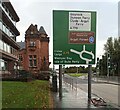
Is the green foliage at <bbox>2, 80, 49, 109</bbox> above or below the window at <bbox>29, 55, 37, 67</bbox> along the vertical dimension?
below

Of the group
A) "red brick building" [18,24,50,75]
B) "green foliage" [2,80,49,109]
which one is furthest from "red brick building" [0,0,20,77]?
"green foliage" [2,80,49,109]

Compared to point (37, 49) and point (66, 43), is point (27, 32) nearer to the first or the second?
point (37, 49)

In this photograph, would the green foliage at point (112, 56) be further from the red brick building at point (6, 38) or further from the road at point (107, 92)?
the road at point (107, 92)

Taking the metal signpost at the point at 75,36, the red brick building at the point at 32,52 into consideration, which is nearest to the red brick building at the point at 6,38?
the red brick building at the point at 32,52

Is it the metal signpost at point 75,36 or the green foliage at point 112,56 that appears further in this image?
the green foliage at point 112,56

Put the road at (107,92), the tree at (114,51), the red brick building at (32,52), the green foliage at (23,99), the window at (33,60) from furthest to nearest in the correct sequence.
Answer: the tree at (114,51) → the window at (33,60) → the red brick building at (32,52) → the road at (107,92) → the green foliage at (23,99)

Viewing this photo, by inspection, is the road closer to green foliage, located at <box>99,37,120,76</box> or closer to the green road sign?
the green road sign

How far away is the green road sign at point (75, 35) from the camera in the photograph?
62.6 ft

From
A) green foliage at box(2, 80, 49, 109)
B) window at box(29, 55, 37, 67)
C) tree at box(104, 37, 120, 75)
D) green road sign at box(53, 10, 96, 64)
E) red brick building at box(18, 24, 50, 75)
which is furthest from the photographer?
tree at box(104, 37, 120, 75)

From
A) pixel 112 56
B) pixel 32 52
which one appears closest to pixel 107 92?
pixel 32 52

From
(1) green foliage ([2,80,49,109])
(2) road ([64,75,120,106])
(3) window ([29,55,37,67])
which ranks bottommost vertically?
(2) road ([64,75,120,106])

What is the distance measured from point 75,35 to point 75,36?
0.19 feet

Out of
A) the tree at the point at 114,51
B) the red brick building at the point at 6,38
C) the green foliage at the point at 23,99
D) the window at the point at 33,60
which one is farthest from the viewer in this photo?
the tree at the point at 114,51

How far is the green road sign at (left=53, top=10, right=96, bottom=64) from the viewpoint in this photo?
62.6ft
